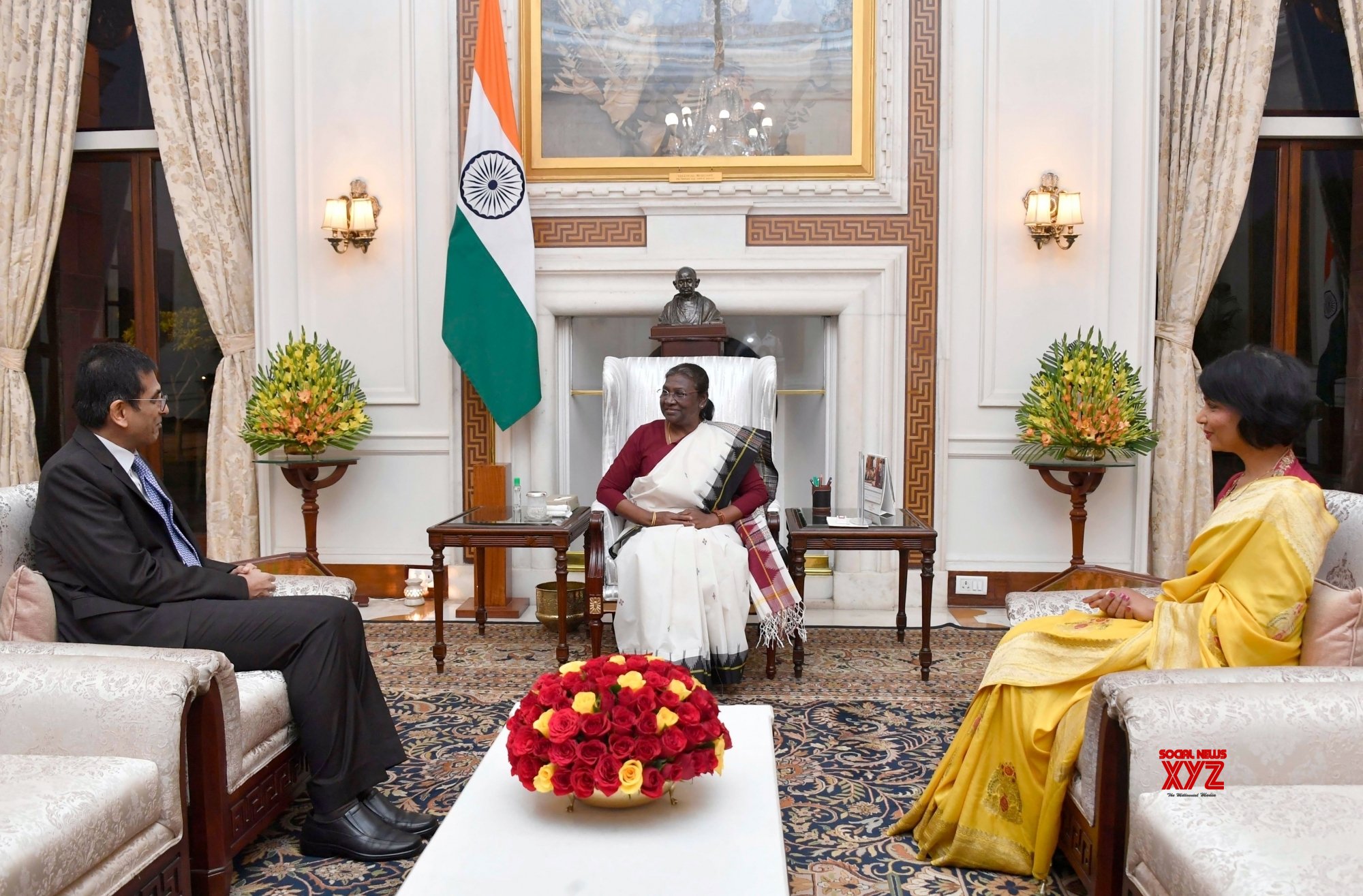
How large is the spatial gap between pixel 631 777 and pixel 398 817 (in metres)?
1.06

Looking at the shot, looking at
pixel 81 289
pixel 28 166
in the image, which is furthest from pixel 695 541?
pixel 28 166

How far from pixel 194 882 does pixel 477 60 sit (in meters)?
4.08

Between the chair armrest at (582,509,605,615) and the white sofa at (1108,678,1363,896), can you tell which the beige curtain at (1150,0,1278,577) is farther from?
the white sofa at (1108,678,1363,896)

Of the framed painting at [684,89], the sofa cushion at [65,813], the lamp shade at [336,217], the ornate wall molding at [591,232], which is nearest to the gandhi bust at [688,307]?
the ornate wall molding at [591,232]

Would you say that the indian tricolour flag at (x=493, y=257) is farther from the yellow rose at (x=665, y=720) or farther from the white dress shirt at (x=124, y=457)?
the yellow rose at (x=665, y=720)

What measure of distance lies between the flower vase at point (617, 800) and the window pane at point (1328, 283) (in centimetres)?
512

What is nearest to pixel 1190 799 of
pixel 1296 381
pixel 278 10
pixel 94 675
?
pixel 1296 381

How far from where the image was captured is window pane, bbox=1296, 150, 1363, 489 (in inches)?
217

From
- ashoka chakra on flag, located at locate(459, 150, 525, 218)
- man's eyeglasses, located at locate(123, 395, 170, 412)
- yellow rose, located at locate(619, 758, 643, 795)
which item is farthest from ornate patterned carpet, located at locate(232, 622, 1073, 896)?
ashoka chakra on flag, located at locate(459, 150, 525, 218)

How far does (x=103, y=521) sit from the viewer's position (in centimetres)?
253

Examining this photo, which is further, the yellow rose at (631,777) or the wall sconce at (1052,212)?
the wall sconce at (1052,212)

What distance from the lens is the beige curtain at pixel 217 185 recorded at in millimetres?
5445

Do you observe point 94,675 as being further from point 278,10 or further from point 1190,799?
point 278,10

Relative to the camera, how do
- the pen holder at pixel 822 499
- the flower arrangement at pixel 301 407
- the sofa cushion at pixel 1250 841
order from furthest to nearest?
the flower arrangement at pixel 301 407
the pen holder at pixel 822 499
the sofa cushion at pixel 1250 841
